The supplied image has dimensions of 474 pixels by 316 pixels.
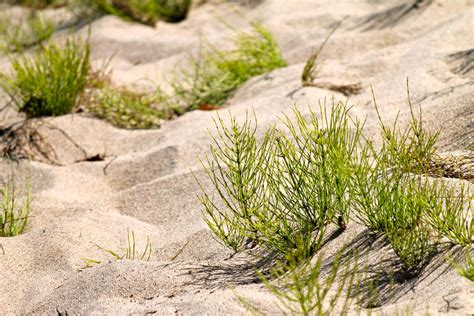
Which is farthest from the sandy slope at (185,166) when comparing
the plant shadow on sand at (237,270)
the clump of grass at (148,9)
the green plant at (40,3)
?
the green plant at (40,3)

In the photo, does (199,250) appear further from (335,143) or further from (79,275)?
(335,143)

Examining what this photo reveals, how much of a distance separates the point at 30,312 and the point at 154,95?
162 centimetres

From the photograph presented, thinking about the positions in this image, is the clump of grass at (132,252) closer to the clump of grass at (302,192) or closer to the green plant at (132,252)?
the green plant at (132,252)

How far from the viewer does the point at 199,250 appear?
211 cm

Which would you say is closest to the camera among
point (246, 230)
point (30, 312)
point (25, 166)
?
point (30, 312)

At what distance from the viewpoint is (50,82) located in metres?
3.03

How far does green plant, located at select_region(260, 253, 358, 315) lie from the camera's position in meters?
1.43

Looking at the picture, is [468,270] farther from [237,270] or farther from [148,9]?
[148,9]

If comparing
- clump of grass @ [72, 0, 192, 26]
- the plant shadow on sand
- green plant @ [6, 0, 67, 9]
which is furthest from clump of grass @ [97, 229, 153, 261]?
green plant @ [6, 0, 67, 9]

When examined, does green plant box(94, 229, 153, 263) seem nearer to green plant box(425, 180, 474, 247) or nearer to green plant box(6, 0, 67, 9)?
green plant box(425, 180, 474, 247)

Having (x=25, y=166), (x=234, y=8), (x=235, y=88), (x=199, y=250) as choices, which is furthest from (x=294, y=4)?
(x=199, y=250)

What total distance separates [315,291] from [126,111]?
175cm

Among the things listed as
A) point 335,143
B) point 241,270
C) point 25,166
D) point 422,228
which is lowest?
point 25,166

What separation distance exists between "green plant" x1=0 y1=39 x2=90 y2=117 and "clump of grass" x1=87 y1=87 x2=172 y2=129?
0.11 meters
